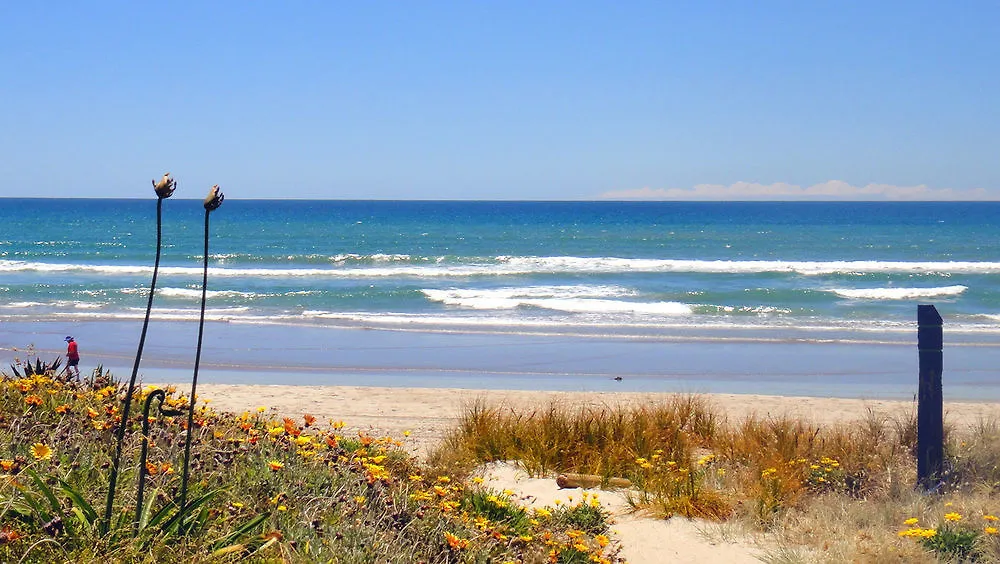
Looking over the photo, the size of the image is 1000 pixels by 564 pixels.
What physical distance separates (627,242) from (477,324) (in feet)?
113

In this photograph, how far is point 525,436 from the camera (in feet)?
25.4

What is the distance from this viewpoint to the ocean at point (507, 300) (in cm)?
1723

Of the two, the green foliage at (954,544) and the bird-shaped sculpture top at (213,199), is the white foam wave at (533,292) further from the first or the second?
the bird-shaped sculpture top at (213,199)

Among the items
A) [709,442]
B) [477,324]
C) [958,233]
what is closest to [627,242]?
[958,233]

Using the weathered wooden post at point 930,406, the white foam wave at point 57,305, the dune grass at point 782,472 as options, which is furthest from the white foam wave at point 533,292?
the weathered wooden post at point 930,406

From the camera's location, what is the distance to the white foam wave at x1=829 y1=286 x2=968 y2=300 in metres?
27.1

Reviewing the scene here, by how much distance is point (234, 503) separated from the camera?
397 cm

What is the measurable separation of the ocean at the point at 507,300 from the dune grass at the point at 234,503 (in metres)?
9.08

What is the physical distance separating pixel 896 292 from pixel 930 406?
23853 mm

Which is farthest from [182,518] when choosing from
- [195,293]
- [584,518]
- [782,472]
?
[195,293]

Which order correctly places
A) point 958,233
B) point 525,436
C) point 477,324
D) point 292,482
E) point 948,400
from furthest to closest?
point 958,233
point 477,324
point 948,400
point 525,436
point 292,482

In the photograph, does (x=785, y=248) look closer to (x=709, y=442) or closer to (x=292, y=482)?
(x=709, y=442)

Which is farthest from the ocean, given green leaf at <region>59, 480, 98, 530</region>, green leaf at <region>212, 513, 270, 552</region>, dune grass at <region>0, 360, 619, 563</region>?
green leaf at <region>59, 480, 98, 530</region>

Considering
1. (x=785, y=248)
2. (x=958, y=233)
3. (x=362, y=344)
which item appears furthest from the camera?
(x=958, y=233)
